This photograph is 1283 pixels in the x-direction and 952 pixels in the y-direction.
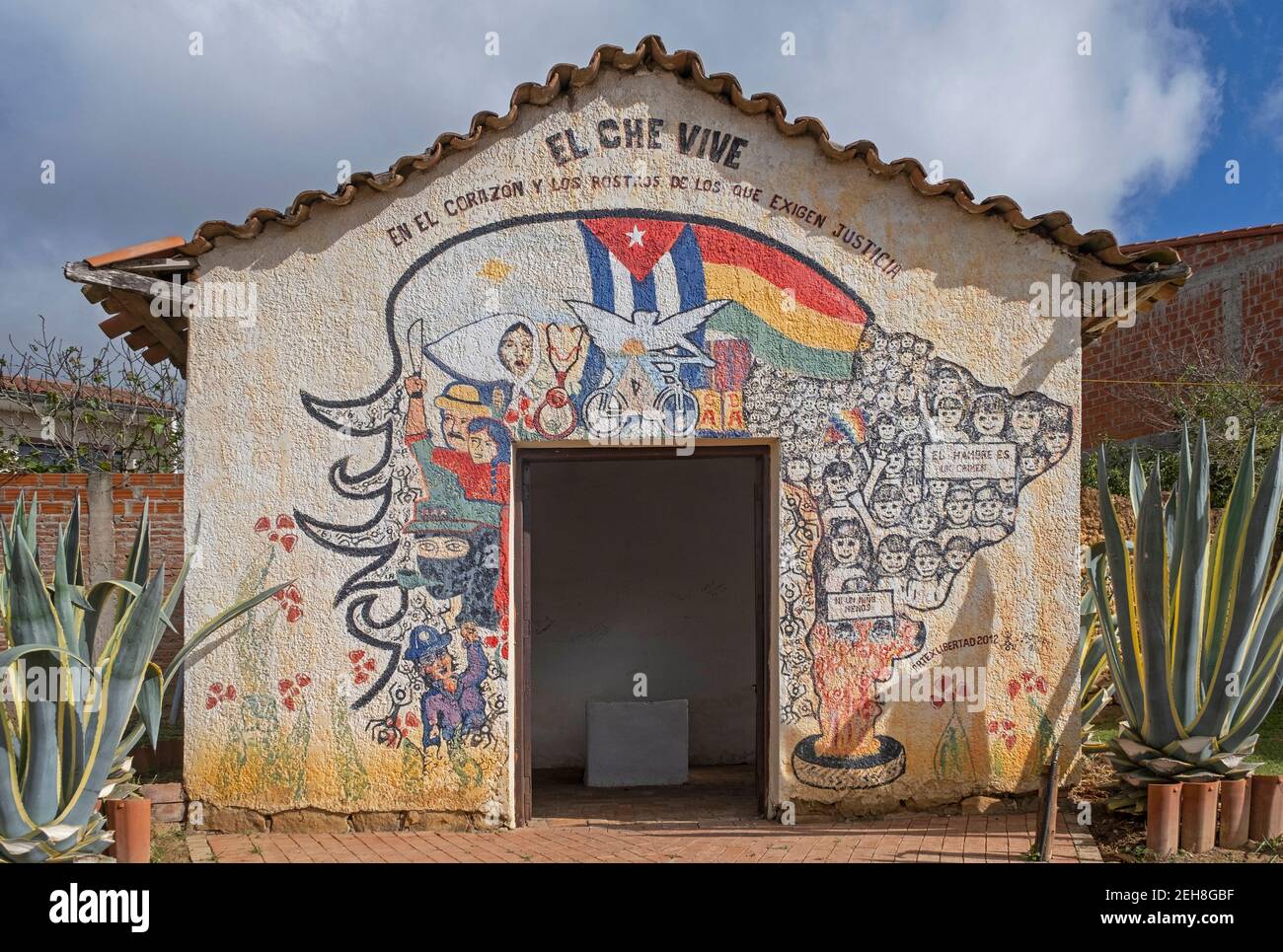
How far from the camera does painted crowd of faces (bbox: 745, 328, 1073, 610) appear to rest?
20.6 feet

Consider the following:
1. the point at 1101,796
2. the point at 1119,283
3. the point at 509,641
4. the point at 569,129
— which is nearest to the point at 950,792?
the point at 1101,796

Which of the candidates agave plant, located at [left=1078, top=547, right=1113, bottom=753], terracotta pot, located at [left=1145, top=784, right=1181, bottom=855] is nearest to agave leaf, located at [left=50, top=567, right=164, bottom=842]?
terracotta pot, located at [left=1145, top=784, right=1181, bottom=855]

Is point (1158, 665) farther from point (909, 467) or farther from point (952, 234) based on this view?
point (952, 234)

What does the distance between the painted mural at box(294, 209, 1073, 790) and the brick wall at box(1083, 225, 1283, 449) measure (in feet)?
25.6

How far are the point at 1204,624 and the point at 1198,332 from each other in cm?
898

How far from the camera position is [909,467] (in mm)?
6309

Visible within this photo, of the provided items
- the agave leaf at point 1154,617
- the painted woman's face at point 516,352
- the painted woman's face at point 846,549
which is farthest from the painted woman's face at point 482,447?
the agave leaf at point 1154,617

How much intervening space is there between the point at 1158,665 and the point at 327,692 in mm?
4510

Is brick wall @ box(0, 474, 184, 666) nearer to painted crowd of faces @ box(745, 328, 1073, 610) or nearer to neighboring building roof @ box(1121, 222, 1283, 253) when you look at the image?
painted crowd of faces @ box(745, 328, 1073, 610)

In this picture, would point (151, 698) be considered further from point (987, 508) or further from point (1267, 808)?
point (1267, 808)

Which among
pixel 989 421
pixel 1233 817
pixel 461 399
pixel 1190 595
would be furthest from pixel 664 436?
pixel 1233 817

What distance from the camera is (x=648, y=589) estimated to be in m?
10.2

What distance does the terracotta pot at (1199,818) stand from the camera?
536 cm

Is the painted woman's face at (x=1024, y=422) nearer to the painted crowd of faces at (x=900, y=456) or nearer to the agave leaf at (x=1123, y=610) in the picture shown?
the painted crowd of faces at (x=900, y=456)
